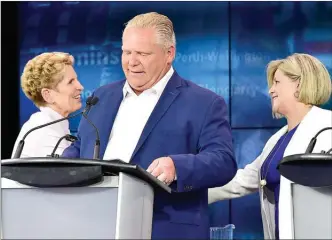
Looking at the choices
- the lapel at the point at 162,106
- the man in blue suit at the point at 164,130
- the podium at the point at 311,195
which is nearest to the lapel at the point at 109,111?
the man in blue suit at the point at 164,130

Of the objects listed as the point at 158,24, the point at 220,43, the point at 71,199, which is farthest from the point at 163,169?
the point at 220,43

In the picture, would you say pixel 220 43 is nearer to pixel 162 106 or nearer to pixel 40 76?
pixel 40 76

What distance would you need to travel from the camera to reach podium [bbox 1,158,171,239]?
5.92 feet

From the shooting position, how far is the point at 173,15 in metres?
4.32

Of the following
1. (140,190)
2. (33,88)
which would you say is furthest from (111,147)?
(33,88)

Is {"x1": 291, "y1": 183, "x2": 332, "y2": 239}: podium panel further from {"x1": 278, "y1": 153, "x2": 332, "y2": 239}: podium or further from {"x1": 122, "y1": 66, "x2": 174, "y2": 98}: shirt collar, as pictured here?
{"x1": 122, "y1": 66, "x2": 174, "y2": 98}: shirt collar

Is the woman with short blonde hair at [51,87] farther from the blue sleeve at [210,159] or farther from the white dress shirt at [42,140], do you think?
the blue sleeve at [210,159]

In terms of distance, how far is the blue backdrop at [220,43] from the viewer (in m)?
4.28

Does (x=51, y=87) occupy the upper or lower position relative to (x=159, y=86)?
upper

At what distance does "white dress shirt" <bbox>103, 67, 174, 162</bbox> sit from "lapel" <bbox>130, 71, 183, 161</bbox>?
4 centimetres

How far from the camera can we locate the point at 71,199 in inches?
72.4

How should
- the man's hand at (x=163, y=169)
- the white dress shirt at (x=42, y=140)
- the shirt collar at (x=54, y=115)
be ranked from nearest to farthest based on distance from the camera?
the man's hand at (x=163, y=169) → the white dress shirt at (x=42, y=140) → the shirt collar at (x=54, y=115)

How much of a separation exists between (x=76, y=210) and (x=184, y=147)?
59cm

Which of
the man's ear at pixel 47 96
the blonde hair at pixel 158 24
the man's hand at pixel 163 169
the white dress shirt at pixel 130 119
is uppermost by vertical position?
the blonde hair at pixel 158 24
